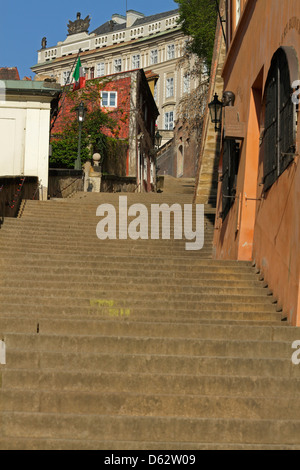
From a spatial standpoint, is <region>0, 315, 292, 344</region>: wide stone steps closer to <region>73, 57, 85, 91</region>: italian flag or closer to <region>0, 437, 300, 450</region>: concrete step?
<region>0, 437, 300, 450</region>: concrete step

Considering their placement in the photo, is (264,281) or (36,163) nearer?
(264,281)

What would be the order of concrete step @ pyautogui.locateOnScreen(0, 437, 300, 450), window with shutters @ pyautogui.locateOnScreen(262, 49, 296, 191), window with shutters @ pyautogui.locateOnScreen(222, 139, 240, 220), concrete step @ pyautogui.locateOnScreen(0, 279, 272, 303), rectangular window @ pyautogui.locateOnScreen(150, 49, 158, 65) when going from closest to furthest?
concrete step @ pyautogui.locateOnScreen(0, 437, 300, 450), window with shutters @ pyautogui.locateOnScreen(262, 49, 296, 191), concrete step @ pyautogui.locateOnScreen(0, 279, 272, 303), window with shutters @ pyautogui.locateOnScreen(222, 139, 240, 220), rectangular window @ pyautogui.locateOnScreen(150, 49, 158, 65)

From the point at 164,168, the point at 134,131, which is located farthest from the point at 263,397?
the point at 164,168

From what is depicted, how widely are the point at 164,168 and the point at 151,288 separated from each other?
5149 cm

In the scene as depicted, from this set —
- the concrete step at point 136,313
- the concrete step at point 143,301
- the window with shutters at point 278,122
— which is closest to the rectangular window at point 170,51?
the window with shutters at point 278,122

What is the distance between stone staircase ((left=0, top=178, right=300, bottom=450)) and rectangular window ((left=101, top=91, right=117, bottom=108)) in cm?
2630

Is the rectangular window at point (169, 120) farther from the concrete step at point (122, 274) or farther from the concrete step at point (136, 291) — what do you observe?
the concrete step at point (136, 291)

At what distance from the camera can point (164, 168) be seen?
62719 mm

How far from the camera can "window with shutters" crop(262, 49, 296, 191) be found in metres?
10.5

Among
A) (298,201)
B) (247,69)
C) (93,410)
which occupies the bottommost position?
(93,410)

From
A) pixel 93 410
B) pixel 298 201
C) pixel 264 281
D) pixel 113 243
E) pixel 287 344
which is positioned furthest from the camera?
pixel 113 243

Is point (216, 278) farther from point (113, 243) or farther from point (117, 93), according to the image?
point (117, 93)

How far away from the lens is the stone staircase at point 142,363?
6.80 m

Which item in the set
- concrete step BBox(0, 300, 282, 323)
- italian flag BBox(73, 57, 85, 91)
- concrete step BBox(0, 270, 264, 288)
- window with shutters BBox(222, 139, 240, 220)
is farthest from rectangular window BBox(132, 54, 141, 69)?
concrete step BBox(0, 300, 282, 323)
